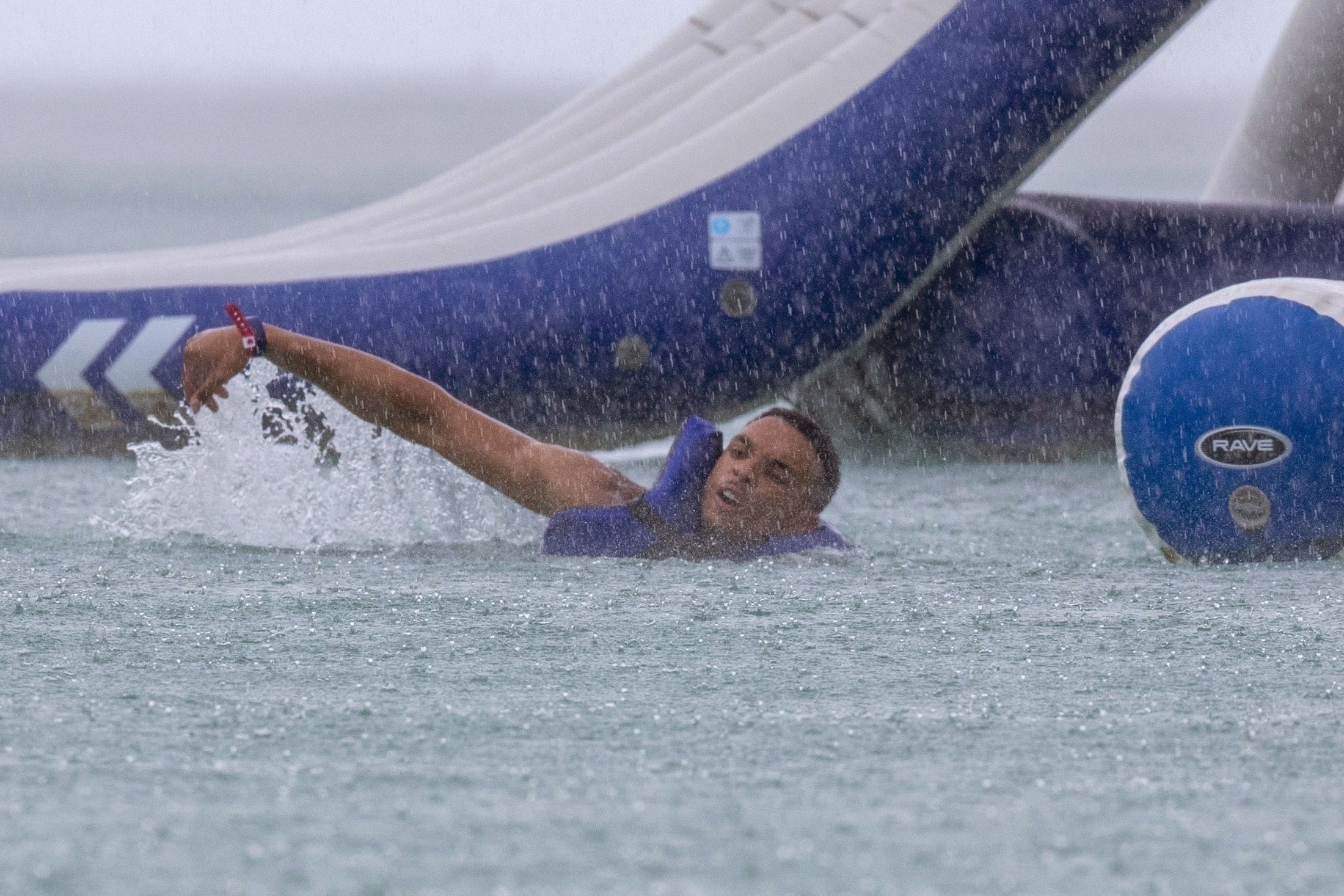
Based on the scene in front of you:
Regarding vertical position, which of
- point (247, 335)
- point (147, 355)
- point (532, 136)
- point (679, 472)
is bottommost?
point (679, 472)

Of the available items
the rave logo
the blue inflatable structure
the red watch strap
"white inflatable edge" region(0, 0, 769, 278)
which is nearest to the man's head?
the rave logo

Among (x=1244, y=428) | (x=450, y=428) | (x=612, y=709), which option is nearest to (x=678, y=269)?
(x=450, y=428)

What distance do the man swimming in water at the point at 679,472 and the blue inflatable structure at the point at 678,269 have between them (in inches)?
47.7

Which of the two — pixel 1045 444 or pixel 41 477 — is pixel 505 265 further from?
pixel 1045 444

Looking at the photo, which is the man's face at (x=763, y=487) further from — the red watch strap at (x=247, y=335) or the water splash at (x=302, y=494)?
the red watch strap at (x=247, y=335)

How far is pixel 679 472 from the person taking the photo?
2.88 m

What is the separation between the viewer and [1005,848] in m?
1.26

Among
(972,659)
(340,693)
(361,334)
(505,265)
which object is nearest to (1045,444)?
(505,265)

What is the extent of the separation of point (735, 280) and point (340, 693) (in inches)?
100

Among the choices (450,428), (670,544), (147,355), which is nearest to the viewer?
(670,544)

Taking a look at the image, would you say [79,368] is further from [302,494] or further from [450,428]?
[450,428]

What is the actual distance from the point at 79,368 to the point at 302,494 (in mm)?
1344

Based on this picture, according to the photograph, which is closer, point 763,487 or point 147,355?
point 763,487

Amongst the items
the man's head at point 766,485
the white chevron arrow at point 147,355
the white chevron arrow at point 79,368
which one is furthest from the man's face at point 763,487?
the white chevron arrow at point 79,368
